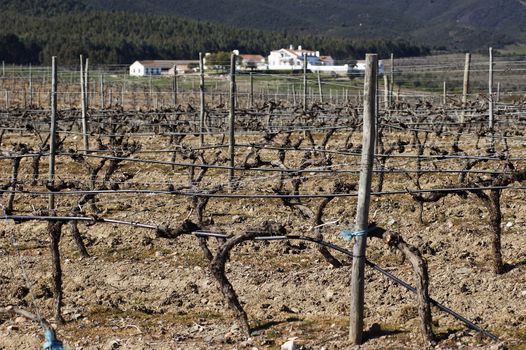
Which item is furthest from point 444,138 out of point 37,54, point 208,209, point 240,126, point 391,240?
point 37,54

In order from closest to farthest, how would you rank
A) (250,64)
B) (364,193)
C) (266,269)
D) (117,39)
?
1. (364,193)
2. (266,269)
3. (250,64)
4. (117,39)

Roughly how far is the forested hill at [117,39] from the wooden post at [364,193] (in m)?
82.1

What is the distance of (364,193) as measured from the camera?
828cm

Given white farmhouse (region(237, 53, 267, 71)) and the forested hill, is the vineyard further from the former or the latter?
the forested hill

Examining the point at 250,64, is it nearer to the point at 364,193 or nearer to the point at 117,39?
the point at 117,39

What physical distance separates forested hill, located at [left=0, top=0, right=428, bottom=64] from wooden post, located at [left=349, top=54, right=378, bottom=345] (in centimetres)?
8214

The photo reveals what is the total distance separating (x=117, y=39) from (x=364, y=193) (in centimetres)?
10359

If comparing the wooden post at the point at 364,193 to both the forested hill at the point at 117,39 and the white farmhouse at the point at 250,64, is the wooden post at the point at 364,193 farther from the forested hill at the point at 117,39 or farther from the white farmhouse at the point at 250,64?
the forested hill at the point at 117,39

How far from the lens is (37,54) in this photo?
305 feet

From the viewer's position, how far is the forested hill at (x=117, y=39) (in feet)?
305

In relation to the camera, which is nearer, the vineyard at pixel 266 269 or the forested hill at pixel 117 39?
the vineyard at pixel 266 269

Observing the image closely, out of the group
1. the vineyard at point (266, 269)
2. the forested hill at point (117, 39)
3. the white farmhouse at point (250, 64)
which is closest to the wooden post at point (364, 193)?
the vineyard at point (266, 269)

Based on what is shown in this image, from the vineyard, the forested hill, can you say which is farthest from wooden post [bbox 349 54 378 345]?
the forested hill

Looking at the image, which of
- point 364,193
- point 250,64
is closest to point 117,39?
point 250,64
